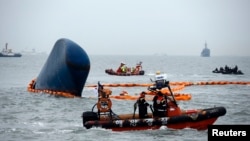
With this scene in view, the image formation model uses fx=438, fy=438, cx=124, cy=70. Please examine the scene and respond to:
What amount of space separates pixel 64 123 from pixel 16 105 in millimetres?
10101

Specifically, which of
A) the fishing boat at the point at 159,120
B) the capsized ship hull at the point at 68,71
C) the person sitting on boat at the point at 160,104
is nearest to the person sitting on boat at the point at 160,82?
the fishing boat at the point at 159,120

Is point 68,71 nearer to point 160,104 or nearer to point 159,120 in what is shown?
point 160,104

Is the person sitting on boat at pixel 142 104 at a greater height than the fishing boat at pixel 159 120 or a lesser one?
greater

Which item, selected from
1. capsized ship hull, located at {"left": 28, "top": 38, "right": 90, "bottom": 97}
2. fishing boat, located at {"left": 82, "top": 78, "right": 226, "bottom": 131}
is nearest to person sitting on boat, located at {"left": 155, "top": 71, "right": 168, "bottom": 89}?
fishing boat, located at {"left": 82, "top": 78, "right": 226, "bottom": 131}

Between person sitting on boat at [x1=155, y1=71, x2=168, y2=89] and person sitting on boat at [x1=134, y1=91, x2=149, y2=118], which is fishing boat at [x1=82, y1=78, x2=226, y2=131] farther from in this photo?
person sitting on boat at [x1=134, y1=91, x2=149, y2=118]

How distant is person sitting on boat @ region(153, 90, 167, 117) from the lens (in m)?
20.7

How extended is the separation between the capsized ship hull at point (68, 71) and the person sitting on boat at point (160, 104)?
17.3m

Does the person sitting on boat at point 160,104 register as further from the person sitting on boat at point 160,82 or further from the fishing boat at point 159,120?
the person sitting on boat at point 160,82

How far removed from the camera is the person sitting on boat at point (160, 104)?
20688 millimetres

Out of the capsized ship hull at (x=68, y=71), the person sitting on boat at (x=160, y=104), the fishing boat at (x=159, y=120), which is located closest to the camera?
the fishing boat at (x=159, y=120)

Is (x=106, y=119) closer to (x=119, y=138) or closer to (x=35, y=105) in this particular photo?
(x=119, y=138)

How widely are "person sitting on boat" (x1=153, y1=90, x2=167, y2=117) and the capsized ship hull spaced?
17322 mm

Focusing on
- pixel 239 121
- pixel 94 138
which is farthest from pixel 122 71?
pixel 94 138

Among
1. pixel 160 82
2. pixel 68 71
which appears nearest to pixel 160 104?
pixel 160 82
